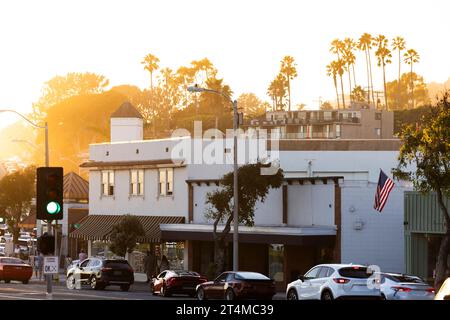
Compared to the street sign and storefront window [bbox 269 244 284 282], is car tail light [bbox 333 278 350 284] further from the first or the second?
storefront window [bbox 269 244 284 282]

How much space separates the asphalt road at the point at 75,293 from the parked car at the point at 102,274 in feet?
1.49

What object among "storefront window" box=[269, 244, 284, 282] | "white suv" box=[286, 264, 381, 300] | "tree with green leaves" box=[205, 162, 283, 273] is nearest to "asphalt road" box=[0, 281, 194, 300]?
"tree with green leaves" box=[205, 162, 283, 273]

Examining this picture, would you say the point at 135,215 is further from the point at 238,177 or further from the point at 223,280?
the point at 223,280

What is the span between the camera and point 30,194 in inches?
4008

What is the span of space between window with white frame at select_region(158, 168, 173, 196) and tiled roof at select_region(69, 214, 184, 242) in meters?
1.59

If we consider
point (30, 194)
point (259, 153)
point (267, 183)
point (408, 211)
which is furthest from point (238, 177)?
point (30, 194)

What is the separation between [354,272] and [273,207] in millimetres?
24000

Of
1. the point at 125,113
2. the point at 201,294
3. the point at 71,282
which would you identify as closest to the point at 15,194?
the point at 125,113

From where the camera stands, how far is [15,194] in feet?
329

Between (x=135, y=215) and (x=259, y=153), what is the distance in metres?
8.77

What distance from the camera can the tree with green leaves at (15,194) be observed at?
100 meters

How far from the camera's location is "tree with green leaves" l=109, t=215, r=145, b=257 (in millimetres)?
69375

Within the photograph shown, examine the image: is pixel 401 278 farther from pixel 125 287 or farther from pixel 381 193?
pixel 125 287

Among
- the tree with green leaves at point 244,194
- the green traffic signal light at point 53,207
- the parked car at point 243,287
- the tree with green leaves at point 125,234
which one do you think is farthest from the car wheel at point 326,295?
the tree with green leaves at point 125,234
